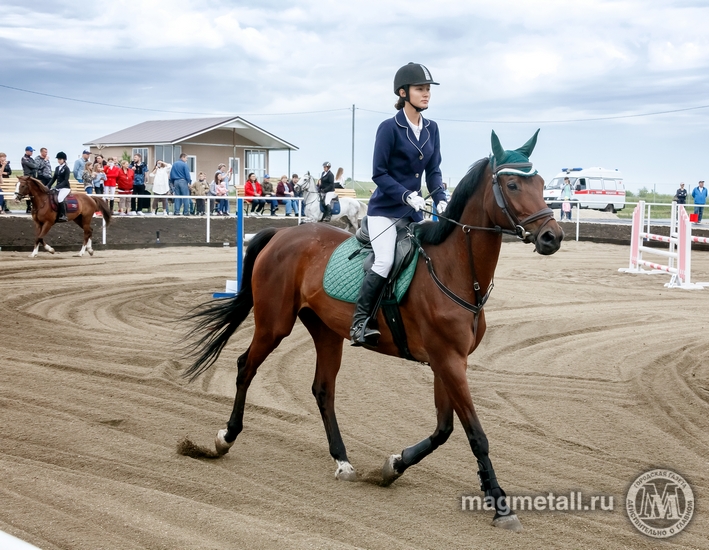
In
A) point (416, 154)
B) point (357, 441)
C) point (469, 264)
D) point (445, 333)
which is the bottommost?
point (357, 441)

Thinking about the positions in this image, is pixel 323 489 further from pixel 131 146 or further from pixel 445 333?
pixel 131 146

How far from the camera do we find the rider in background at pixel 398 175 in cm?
536

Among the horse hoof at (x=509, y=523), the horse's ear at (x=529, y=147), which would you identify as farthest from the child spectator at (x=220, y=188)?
the horse hoof at (x=509, y=523)

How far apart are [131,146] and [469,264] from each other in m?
38.8

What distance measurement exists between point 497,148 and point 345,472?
7.86 feet

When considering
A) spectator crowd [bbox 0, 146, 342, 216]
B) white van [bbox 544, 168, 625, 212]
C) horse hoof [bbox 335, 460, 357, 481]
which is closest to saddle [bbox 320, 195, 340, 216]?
spectator crowd [bbox 0, 146, 342, 216]

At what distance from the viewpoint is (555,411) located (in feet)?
22.4

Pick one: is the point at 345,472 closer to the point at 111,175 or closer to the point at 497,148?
the point at 497,148

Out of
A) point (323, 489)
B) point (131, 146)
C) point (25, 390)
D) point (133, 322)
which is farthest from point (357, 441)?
point (131, 146)

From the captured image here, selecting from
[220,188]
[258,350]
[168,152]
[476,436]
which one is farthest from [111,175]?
[476,436]

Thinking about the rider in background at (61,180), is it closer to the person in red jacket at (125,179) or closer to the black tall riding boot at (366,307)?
the person in red jacket at (125,179)

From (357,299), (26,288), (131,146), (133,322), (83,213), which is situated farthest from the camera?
(131,146)

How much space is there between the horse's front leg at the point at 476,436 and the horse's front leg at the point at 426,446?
0.81 feet

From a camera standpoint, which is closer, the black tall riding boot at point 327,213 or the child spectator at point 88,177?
the child spectator at point 88,177
